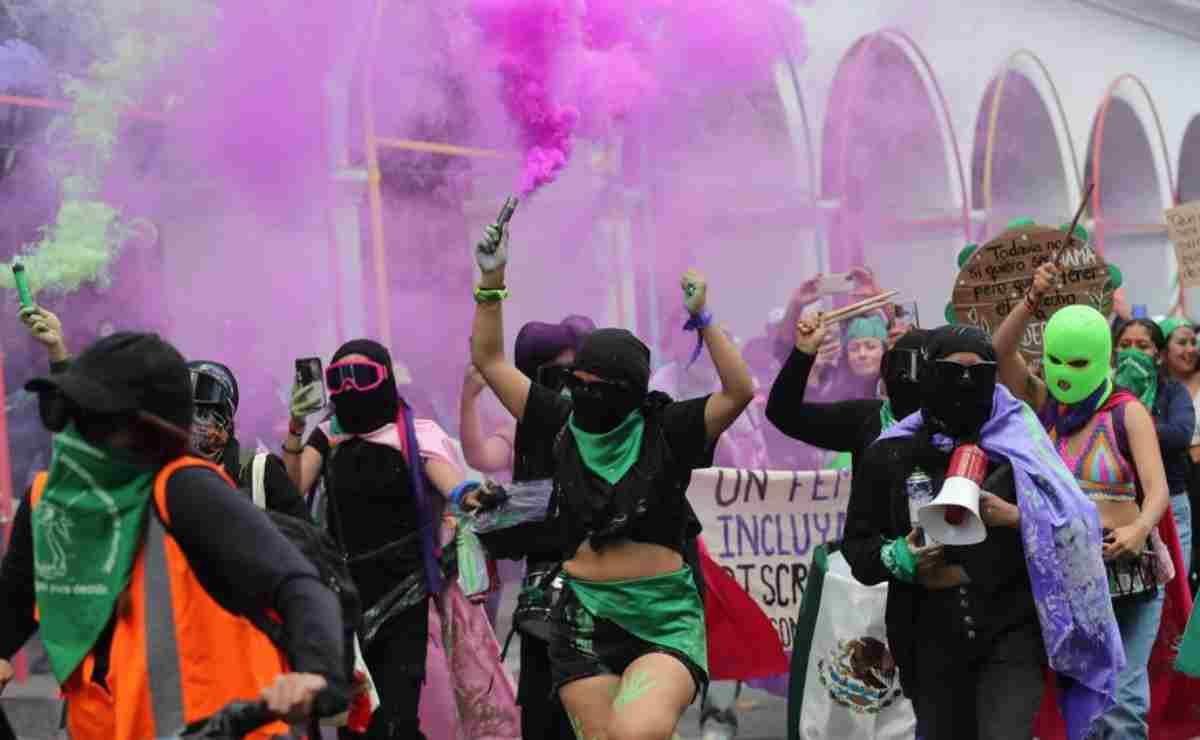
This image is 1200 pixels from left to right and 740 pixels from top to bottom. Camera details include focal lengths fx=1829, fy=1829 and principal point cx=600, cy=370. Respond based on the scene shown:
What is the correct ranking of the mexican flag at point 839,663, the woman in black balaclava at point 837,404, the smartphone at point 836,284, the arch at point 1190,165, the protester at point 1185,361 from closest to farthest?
the woman in black balaclava at point 837,404, the mexican flag at point 839,663, the smartphone at point 836,284, the protester at point 1185,361, the arch at point 1190,165

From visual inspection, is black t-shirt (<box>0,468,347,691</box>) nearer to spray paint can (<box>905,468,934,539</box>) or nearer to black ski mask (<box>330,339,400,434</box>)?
spray paint can (<box>905,468,934,539</box>)

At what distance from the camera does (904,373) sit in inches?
215

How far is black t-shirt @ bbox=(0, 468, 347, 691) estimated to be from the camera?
3.00 meters

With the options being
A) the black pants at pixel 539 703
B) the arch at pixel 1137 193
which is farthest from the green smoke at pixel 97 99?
the arch at pixel 1137 193

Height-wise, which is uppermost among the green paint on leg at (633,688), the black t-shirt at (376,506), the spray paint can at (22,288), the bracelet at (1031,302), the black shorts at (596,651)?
the spray paint can at (22,288)

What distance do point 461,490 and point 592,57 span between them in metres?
4.92

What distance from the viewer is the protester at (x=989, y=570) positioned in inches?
188

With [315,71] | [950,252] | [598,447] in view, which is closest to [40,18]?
[315,71]

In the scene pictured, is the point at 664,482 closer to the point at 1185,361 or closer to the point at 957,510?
the point at 957,510

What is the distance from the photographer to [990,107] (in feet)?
54.9

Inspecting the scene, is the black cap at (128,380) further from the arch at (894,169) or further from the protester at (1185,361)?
the arch at (894,169)

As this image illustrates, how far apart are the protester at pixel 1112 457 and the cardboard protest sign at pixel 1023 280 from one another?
1.03 meters

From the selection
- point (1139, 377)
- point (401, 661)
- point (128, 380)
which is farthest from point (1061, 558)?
point (1139, 377)

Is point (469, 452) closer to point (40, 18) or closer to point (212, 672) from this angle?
point (40, 18)
